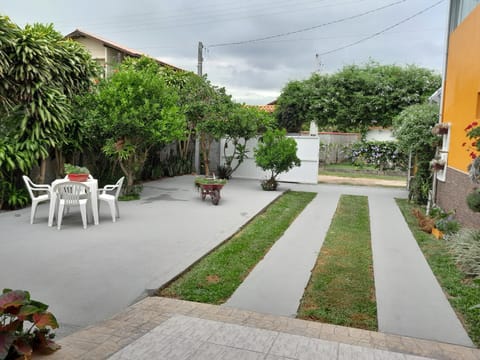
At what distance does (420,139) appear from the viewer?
29.6 ft

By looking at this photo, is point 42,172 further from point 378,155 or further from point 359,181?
point 378,155

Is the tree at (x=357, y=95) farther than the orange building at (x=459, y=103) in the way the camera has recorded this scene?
Yes

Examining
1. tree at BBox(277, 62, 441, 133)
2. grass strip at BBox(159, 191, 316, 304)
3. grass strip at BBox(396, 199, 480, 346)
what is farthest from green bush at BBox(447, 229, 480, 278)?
tree at BBox(277, 62, 441, 133)

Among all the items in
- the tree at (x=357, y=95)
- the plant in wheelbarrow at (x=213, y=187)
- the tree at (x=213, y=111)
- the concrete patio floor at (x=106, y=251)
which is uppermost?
the tree at (x=357, y=95)

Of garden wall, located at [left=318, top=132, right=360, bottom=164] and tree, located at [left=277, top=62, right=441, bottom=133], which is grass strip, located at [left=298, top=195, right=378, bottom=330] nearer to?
tree, located at [left=277, top=62, right=441, bottom=133]

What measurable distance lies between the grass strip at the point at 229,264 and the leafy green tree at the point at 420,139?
3.68m

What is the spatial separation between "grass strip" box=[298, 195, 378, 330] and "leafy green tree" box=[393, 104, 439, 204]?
10.8 ft

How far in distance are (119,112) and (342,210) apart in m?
5.57

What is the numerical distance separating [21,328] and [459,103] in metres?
7.54

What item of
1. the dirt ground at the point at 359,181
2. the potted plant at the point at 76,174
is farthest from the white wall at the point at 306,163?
the potted plant at the point at 76,174

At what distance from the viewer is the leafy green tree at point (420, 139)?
900 centimetres

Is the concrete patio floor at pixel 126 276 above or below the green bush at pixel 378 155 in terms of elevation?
below

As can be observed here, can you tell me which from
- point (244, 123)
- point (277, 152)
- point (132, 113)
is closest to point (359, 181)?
point (277, 152)

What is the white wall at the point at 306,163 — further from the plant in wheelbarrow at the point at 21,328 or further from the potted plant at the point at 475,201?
the plant in wheelbarrow at the point at 21,328
